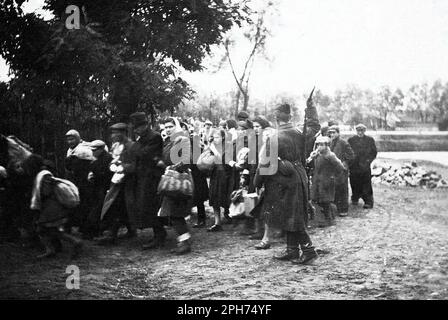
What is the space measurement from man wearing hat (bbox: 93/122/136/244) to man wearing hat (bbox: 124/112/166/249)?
0.38ft

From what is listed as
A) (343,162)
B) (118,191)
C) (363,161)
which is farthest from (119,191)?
(363,161)

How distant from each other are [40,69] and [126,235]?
2878mm

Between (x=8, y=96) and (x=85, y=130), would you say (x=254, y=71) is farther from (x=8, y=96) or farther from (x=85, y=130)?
(x=8, y=96)

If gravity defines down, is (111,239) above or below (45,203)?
below

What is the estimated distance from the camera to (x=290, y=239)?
6070 millimetres

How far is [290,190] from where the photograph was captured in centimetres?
587

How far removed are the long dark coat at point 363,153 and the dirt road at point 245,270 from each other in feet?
8.90

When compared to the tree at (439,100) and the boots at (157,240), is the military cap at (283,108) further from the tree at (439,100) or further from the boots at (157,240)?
the boots at (157,240)

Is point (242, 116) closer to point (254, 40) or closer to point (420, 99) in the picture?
point (254, 40)

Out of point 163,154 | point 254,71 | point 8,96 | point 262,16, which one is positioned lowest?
point 163,154

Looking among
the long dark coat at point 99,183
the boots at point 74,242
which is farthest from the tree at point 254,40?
the boots at point 74,242

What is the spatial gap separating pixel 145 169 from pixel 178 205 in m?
0.73
